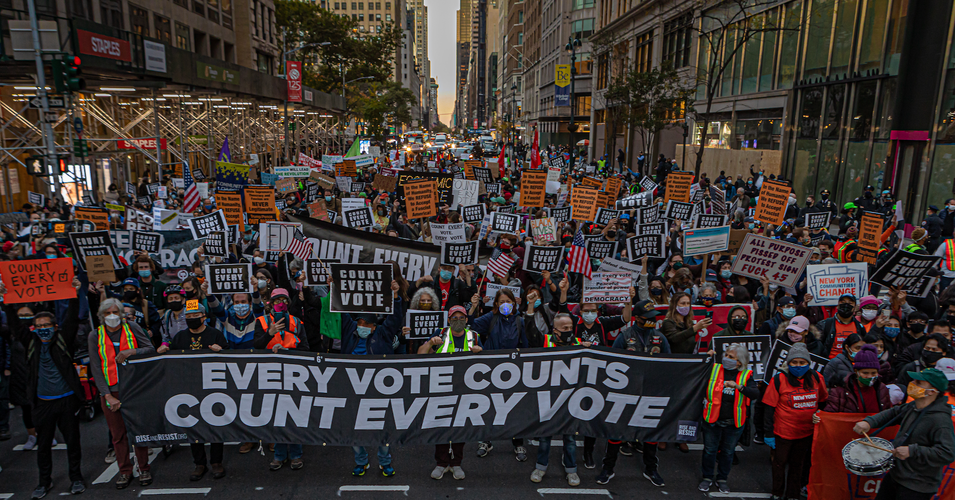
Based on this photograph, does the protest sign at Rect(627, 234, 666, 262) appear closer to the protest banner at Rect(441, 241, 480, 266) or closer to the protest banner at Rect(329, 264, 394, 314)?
the protest banner at Rect(441, 241, 480, 266)

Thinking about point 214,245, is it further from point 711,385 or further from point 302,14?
point 302,14

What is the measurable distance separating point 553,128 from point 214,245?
249 ft

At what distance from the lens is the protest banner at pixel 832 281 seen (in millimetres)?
8289

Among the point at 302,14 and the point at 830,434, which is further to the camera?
the point at 302,14

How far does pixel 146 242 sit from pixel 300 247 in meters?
3.22

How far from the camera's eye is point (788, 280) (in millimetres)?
9055

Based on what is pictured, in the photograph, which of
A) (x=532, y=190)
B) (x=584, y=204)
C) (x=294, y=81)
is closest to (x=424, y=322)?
(x=584, y=204)

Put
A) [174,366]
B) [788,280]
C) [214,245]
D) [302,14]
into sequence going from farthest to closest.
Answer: [302,14]
[214,245]
[788,280]
[174,366]

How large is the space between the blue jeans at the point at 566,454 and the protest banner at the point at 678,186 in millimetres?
10561

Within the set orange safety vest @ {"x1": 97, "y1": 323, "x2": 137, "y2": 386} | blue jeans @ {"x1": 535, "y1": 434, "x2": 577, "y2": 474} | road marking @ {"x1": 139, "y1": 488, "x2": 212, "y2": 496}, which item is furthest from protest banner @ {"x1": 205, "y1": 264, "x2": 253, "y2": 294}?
blue jeans @ {"x1": 535, "y1": 434, "x2": 577, "y2": 474}

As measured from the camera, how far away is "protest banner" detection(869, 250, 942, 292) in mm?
8422

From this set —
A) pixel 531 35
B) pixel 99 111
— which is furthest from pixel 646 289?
pixel 531 35

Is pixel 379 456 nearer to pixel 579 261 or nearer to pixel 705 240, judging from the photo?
pixel 579 261

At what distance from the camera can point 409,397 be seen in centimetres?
645
